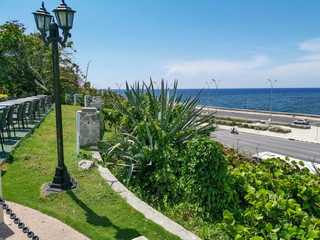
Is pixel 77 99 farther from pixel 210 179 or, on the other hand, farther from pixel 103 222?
pixel 210 179

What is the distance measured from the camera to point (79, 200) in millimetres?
4094

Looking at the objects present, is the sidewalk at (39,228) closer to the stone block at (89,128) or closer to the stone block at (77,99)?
the stone block at (89,128)

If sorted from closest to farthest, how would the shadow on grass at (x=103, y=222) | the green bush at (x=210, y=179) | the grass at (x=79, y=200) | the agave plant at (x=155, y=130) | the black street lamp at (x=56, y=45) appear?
the shadow on grass at (x=103, y=222) < the grass at (x=79, y=200) < the green bush at (x=210, y=179) < the black street lamp at (x=56, y=45) < the agave plant at (x=155, y=130)

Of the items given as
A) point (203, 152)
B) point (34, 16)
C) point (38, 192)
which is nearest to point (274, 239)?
point (203, 152)

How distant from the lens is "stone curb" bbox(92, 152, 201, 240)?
3298 mm

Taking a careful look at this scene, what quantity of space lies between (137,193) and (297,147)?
102ft

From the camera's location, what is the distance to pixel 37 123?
9.48 m

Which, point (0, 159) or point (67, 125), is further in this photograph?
point (67, 125)

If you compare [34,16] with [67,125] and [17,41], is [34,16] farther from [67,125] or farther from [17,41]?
[17,41]

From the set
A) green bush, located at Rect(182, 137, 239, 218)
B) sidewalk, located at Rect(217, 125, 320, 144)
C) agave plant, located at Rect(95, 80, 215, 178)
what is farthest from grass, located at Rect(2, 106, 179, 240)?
sidewalk, located at Rect(217, 125, 320, 144)

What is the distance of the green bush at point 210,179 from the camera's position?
383cm

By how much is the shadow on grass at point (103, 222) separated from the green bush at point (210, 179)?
121 cm

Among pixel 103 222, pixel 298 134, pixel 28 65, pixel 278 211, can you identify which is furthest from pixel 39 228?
pixel 298 134

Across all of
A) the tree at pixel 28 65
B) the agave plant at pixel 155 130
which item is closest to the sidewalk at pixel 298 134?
the tree at pixel 28 65
